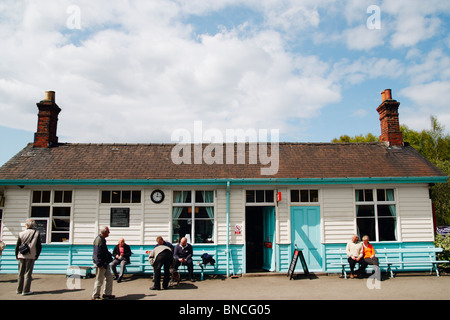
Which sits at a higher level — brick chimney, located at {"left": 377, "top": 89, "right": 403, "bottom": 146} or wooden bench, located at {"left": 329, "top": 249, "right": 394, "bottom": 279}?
brick chimney, located at {"left": 377, "top": 89, "right": 403, "bottom": 146}

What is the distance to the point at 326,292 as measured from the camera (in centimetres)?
822

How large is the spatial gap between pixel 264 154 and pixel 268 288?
5.27 m

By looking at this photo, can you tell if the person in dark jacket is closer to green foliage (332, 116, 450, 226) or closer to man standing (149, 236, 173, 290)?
man standing (149, 236, 173, 290)

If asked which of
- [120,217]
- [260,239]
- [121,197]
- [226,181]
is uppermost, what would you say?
[226,181]

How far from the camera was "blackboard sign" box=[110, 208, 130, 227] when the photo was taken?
1084 cm

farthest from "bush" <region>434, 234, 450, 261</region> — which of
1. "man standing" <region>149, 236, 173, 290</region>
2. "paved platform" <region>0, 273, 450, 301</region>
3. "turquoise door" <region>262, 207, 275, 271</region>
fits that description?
"man standing" <region>149, 236, 173, 290</region>

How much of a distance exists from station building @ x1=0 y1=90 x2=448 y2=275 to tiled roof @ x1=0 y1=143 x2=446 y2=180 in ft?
0.26

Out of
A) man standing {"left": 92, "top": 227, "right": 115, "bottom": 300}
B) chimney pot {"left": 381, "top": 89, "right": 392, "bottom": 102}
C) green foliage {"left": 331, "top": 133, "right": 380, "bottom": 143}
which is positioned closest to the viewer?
man standing {"left": 92, "top": 227, "right": 115, "bottom": 300}

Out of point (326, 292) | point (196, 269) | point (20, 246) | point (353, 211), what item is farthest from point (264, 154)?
point (20, 246)

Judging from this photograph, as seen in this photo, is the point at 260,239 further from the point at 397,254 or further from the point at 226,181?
the point at 397,254

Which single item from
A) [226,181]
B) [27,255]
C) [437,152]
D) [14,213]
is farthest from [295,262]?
[437,152]

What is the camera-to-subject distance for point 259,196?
36.6 feet

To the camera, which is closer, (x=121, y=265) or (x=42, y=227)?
(x=121, y=265)

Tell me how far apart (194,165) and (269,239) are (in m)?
3.58
